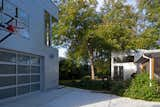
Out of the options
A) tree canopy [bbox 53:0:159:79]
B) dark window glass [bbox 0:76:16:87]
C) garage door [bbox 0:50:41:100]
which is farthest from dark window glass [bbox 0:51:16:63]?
tree canopy [bbox 53:0:159:79]

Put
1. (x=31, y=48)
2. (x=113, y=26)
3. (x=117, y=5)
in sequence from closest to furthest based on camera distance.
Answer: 1. (x=31, y=48)
2. (x=113, y=26)
3. (x=117, y=5)

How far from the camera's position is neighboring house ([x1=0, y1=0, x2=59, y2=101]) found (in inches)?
519

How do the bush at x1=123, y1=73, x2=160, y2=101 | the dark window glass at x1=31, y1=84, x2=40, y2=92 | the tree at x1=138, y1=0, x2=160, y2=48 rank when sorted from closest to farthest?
the bush at x1=123, y1=73, x2=160, y2=101, the dark window glass at x1=31, y1=84, x2=40, y2=92, the tree at x1=138, y1=0, x2=160, y2=48

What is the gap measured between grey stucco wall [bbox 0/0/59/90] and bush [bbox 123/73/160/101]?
18.8 ft

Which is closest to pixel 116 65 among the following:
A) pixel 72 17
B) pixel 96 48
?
pixel 96 48

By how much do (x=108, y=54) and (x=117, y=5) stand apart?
5654 millimetres

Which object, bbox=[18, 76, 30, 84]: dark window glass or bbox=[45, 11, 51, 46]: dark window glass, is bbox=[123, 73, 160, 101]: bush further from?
bbox=[45, 11, 51, 46]: dark window glass

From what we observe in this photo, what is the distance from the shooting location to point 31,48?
1647cm

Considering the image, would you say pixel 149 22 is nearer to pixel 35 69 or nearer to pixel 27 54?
pixel 35 69

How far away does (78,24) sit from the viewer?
30.6 metres

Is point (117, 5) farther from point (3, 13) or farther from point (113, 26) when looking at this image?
point (3, 13)

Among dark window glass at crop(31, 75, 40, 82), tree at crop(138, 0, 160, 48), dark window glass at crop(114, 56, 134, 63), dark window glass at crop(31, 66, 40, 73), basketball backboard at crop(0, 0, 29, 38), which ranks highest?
tree at crop(138, 0, 160, 48)

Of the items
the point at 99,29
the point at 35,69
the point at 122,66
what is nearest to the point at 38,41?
the point at 35,69

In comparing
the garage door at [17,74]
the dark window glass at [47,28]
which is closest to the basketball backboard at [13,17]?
the garage door at [17,74]
